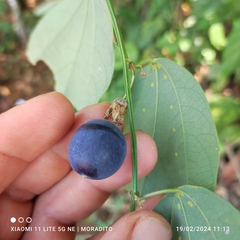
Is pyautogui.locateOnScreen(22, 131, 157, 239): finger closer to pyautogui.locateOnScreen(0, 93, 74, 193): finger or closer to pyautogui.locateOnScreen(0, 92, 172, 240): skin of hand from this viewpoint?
pyautogui.locateOnScreen(0, 92, 172, 240): skin of hand

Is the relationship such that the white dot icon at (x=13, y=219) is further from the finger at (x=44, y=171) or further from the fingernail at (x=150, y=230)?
the fingernail at (x=150, y=230)

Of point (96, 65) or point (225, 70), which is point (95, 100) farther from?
point (225, 70)

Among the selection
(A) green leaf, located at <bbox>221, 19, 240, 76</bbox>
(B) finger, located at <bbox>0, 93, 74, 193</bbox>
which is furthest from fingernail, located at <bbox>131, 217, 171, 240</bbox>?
(A) green leaf, located at <bbox>221, 19, 240, 76</bbox>

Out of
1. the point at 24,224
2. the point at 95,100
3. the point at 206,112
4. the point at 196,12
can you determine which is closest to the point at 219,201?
the point at 206,112

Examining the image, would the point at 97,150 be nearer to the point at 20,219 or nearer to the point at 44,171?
the point at 44,171

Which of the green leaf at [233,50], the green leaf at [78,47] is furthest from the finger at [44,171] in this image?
the green leaf at [233,50]

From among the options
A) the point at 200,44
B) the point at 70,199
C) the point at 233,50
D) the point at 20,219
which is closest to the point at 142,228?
the point at 70,199
